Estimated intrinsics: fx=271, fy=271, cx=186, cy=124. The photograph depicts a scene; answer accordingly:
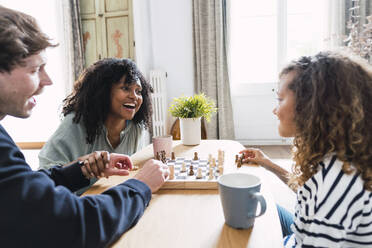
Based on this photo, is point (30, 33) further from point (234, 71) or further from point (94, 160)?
point (234, 71)

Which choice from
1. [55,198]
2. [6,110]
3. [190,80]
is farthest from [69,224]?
[190,80]

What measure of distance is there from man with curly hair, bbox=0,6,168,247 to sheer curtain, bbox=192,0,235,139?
323 cm

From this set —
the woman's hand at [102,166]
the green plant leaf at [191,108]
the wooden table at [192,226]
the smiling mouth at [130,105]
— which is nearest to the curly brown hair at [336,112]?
the wooden table at [192,226]

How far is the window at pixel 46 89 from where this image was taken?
4016mm

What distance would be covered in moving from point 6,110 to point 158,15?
3628 millimetres

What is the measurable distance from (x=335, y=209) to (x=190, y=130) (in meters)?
0.94

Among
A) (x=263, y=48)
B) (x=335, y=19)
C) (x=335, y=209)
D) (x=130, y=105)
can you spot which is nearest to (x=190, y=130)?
(x=130, y=105)

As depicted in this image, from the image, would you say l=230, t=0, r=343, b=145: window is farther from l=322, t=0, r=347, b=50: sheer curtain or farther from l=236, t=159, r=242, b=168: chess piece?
l=236, t=159, r=242, b=168: chess piece

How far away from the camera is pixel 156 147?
1.24 m

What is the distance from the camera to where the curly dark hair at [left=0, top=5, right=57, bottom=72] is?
2.00 ft

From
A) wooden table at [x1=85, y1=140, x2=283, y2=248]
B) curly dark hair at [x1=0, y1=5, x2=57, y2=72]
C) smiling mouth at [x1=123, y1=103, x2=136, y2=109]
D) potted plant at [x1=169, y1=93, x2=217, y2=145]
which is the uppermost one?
curly dark hair at [x1=0, y1=5, x2=57, y2=72]

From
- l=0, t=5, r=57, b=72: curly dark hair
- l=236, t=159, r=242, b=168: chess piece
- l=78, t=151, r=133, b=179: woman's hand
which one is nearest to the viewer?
l=0, t=5, r=57, b=72: curly dark hair

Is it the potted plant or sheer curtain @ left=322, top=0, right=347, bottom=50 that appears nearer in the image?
the potted plant

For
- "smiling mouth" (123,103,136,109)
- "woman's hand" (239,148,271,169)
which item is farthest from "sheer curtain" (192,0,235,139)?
"woman's hand" (239,148,271,169)
